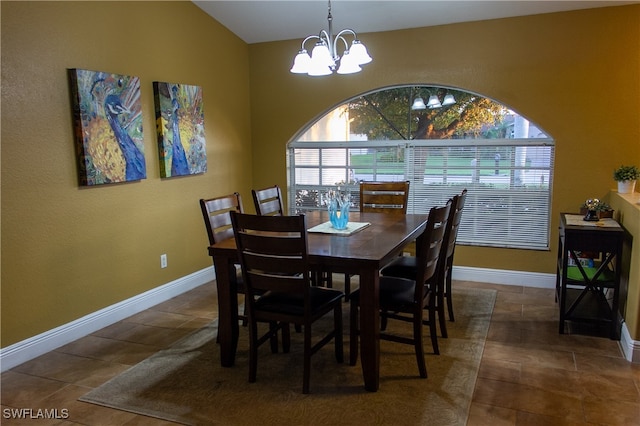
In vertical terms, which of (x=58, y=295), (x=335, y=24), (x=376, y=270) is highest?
(x=335, y=24)

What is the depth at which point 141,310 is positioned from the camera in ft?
12.5

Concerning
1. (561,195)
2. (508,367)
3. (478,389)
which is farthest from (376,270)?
(561,195)

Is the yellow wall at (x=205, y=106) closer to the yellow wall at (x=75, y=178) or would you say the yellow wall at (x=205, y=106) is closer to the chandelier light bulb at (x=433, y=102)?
the yellow wall at (x=75, y=178)

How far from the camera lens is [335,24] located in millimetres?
4402

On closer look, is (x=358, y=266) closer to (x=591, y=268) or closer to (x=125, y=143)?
(x=591, y=268)

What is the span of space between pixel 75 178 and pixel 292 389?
80.0 inches

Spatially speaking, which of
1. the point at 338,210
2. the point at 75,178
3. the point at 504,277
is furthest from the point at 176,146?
the point at 504,277

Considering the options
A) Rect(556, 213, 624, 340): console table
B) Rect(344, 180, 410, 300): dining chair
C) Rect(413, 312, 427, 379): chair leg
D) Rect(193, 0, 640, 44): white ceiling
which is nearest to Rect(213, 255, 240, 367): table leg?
Rect(413, 312, 427, 379): chair leg

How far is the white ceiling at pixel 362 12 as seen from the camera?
12.7 feet

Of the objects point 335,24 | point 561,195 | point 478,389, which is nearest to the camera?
point 478,389

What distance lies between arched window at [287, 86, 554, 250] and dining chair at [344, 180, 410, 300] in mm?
671

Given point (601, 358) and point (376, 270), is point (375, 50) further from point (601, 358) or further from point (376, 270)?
point (601, 358)

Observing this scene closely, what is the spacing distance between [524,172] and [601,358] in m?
1.89

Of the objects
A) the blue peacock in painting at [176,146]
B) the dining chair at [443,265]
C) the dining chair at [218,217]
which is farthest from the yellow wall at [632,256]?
the blue peacock in painting at [176,146]
